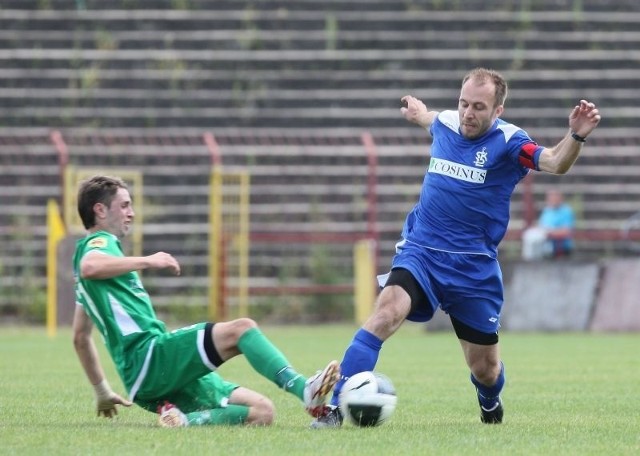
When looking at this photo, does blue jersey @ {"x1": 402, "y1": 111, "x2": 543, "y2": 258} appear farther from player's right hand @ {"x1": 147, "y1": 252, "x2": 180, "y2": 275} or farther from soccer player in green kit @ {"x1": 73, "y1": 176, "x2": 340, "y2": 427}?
player's right hand @ {"x1": 147, "y1": 252, "x2": 180, "y2": 275}

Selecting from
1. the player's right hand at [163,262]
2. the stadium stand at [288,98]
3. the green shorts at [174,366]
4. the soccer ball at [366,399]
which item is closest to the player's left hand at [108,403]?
the green shorts at [174,366]

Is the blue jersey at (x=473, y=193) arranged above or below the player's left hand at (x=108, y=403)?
above

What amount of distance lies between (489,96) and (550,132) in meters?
17.1

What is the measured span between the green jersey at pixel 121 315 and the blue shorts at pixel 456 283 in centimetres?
138

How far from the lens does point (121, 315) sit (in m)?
7.00

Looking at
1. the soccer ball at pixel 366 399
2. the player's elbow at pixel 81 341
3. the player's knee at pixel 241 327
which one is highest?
the player's knee at pixel 241 327

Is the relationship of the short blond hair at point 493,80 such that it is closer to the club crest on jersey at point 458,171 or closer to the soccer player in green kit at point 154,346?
the club crest on jersey at point 458,171

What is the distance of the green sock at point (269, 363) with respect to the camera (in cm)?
680

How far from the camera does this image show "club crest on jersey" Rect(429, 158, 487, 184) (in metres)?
7.62

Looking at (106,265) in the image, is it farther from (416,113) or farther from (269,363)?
(416,113)

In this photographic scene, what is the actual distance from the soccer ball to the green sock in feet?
0.86

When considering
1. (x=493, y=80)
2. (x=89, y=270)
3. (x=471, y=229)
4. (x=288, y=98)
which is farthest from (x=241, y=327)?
(x=288, y=98)

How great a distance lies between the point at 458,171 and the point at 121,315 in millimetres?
2007

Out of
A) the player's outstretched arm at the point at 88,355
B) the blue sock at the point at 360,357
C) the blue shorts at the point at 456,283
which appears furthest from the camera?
the blue shorts at the point at 456,283
